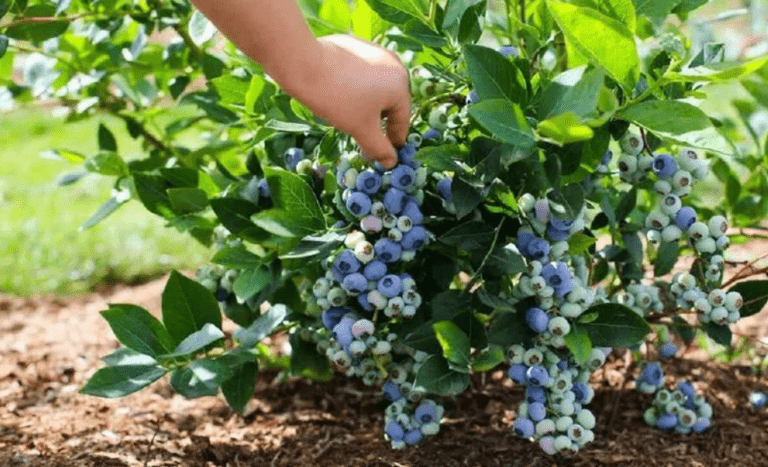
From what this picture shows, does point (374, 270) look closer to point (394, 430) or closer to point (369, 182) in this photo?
point (369, 182)

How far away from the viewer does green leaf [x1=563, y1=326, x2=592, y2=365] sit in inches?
57.2

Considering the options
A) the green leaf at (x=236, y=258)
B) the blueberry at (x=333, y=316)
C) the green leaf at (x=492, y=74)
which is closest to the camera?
the green leaf at (x=492, y=74)

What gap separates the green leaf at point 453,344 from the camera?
1.46 m

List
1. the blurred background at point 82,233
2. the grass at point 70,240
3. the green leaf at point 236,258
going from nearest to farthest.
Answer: the green leaf at point 236,258, the blurred background at point 82,233, the grass at point 70,240

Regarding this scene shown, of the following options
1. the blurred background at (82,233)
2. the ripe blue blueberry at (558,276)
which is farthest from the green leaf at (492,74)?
the blurred background at (82,233)

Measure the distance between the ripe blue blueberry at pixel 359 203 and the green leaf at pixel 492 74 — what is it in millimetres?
220

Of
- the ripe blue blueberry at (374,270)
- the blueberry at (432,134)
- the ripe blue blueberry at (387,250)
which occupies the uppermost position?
the blueberry at (432,134)

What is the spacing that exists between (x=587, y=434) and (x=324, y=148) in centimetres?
61

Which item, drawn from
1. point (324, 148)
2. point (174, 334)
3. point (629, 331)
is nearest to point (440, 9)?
point (324, 148)

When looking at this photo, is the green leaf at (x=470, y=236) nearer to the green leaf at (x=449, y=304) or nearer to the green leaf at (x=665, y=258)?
the green leaf at (x=449, y=304)

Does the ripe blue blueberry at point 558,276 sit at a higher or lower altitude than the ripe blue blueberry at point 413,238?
lower

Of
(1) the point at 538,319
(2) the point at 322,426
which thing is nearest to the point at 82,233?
(2) the point at 322,426

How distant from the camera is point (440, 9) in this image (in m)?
1.56

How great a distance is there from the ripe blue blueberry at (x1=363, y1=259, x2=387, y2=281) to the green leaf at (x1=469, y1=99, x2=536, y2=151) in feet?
0.93
